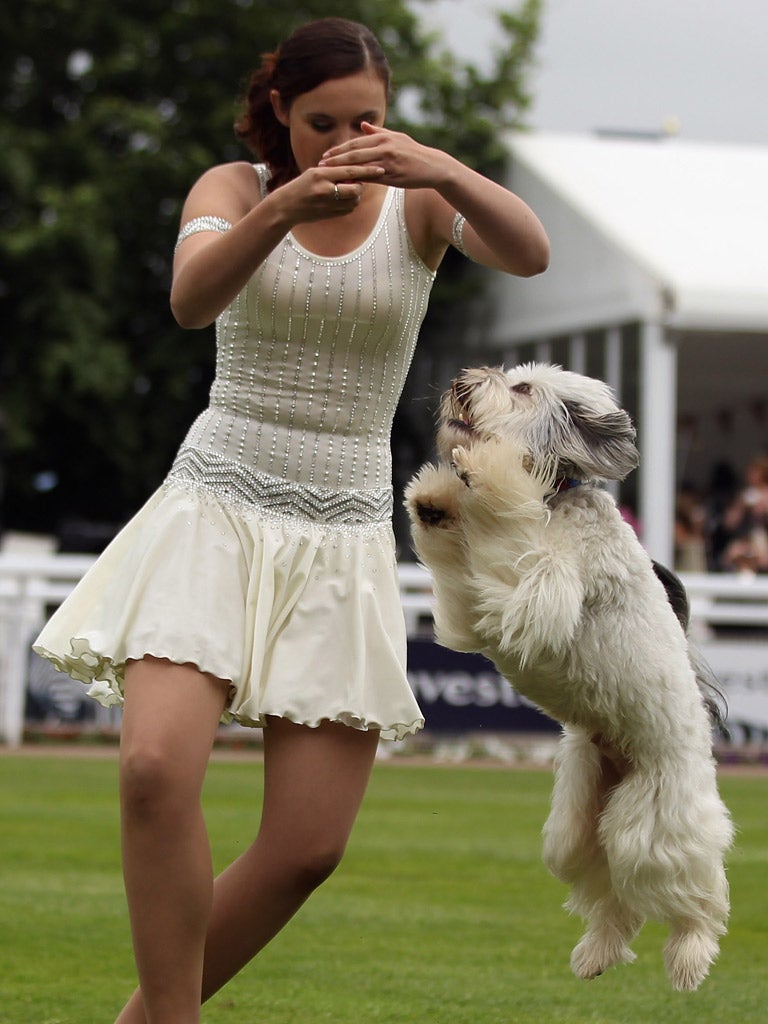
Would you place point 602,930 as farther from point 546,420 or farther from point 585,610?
point 546,420

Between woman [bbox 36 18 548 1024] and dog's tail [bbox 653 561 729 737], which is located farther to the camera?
dog's tail [bbox 653 561 729 737]

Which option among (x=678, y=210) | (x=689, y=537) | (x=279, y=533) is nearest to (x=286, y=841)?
(x=279, y=533)

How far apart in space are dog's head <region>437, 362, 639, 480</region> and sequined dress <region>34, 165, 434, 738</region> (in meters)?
0.19

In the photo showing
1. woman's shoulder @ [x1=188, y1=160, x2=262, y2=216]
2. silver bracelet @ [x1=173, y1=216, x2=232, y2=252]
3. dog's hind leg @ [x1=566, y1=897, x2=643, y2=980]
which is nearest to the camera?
silver bracelet @ [x1=173, y1=216, x2=232, y2=252]

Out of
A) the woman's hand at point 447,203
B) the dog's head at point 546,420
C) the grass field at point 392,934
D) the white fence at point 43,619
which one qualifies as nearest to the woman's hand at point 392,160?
the woman's hand at point 447,203

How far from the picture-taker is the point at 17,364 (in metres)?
20.8

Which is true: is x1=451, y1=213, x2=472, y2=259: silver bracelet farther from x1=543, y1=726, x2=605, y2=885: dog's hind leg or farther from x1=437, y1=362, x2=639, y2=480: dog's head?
x1=543, y1=726, x2=605, y2=885: dog's hind leg

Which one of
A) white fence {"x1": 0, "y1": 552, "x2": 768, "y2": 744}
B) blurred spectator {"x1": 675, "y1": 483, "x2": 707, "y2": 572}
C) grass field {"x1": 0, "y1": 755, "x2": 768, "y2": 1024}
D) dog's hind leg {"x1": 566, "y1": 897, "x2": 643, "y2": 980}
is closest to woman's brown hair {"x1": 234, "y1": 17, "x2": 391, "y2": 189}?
dog's hind leg {"x1": 566, "y1": 897, "x2": 643, "y2": 980}

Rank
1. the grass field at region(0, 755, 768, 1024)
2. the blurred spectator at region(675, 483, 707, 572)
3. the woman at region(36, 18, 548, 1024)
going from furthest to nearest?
the blurred spectator at region(675, 483, 707, 572) → the grass field at region(0, 755, 768, 1024) → the woman at region(36, 18, 548, 1024)

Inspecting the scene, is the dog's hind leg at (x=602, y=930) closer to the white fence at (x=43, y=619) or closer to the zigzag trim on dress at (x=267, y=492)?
the zigzag trim on dress at (x=267, y=492)

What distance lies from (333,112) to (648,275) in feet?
42.1

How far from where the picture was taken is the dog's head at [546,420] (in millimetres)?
4094

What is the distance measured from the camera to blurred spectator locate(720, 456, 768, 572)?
52.0 ft

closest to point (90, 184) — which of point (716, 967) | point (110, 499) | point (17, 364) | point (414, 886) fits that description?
point (17, 364)
